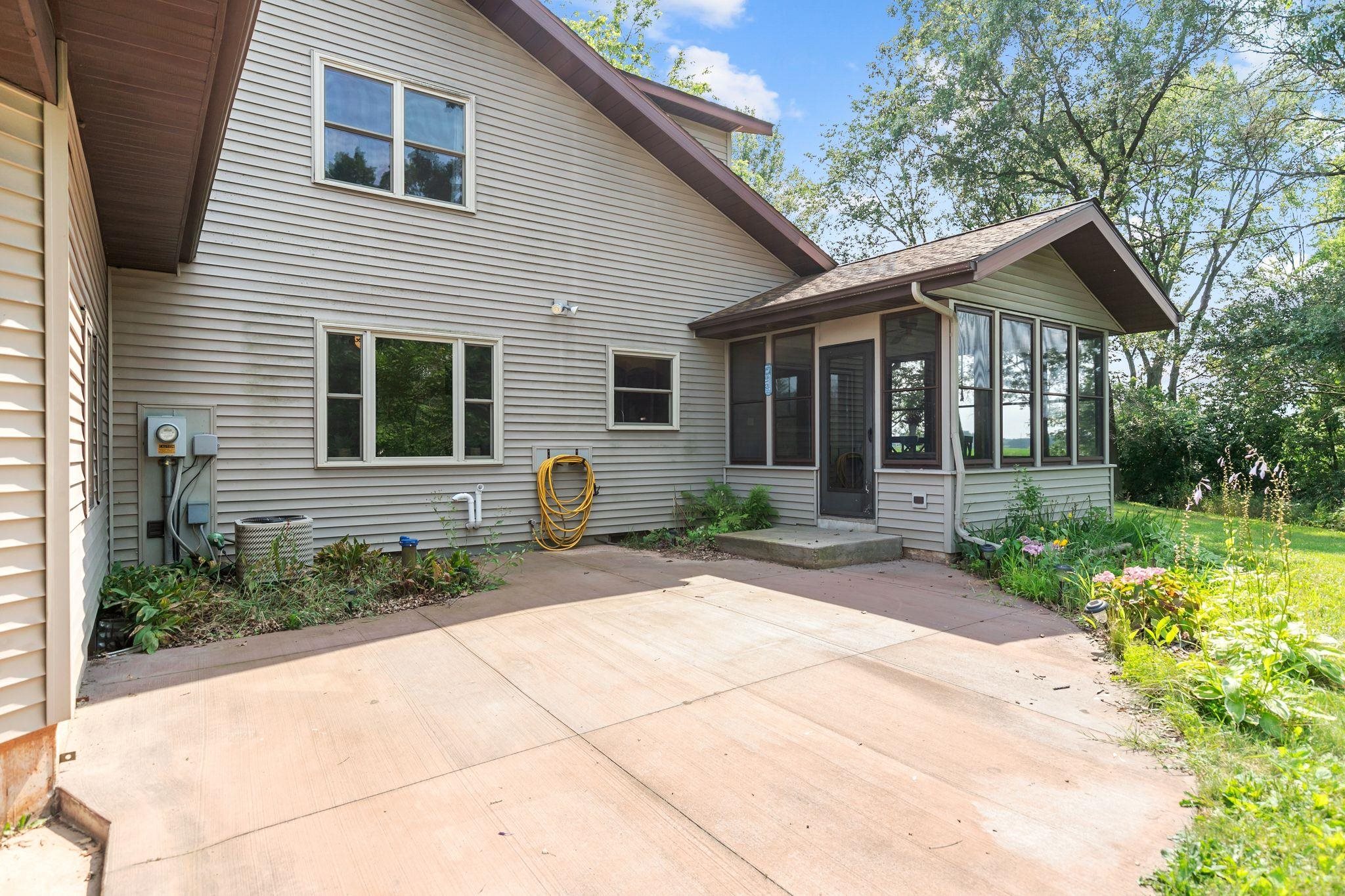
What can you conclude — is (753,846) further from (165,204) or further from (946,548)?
(946,548)

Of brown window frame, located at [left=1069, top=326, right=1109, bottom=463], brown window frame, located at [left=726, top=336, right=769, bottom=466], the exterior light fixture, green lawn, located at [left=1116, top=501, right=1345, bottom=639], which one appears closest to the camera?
green lawn, located at [left=1116, top=501, right=1345, bottom=639]

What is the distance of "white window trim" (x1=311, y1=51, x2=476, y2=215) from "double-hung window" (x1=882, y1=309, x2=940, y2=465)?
4.80 metres

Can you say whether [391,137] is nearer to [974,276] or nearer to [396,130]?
[396,130]

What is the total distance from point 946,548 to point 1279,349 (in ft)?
36.4

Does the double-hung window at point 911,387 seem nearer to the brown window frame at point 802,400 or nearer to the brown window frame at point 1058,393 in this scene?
the brown window frame at point 802,400

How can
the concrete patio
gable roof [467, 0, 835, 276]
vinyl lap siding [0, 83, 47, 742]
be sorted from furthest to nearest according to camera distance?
gable roof [467, 0, 835, 276]
vinyl lap siding [0, 83, 47, 742]
the concrete patio

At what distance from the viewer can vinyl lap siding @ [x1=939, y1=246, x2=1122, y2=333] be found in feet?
24.0

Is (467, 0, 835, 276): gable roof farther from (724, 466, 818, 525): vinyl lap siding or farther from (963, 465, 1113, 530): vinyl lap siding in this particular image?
(963, 465, 1113, 530): vinyl lap siding

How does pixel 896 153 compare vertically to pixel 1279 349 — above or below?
above

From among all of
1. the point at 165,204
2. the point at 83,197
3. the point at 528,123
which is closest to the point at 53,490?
the point at 83,197

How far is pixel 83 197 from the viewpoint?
349 cm

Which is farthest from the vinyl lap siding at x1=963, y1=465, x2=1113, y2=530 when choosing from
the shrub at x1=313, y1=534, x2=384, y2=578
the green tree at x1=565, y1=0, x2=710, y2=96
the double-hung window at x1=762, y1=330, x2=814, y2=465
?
the green tree at x1=565, y1=0, x2=710, y2=96

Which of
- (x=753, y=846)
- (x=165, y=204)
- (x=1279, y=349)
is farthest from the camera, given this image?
(x=1279, y=349)

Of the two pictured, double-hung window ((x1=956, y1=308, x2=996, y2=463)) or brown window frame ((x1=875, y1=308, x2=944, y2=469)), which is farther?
double-hung window ((x1=956, y1=308, x2=996, y2=463))
